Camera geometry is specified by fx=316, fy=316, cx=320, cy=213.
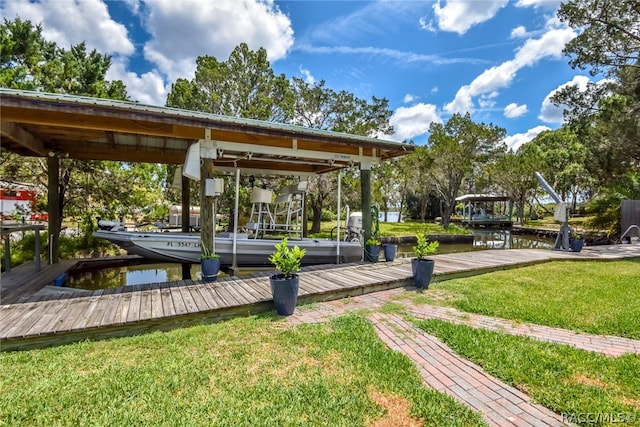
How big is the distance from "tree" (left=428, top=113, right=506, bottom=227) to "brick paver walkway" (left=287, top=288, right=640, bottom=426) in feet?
56.2

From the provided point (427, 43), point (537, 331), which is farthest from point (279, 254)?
point (427, 43)

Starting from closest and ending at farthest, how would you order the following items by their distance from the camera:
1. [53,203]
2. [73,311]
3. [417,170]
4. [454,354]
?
[454,354] → [73,311] → [53,203] → [417,170]

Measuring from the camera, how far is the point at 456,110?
20312 mm

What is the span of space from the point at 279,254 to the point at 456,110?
20.2m

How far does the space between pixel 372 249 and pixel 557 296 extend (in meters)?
3.27

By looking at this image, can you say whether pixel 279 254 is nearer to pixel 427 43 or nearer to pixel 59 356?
pixel 59 356

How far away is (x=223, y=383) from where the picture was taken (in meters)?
2.38

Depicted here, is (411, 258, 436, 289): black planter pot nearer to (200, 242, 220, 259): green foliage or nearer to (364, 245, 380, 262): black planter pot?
(364, 245, 380, 262): black planter pot

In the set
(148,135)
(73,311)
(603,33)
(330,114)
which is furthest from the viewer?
(330,114)

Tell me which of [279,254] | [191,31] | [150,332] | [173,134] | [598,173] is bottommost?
[150,332]

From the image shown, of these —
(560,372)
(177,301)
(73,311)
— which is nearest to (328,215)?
(177,301)

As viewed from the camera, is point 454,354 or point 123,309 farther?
point 123,309

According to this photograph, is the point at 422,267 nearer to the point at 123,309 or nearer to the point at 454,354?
the point at 454,354

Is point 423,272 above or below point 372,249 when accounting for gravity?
below
